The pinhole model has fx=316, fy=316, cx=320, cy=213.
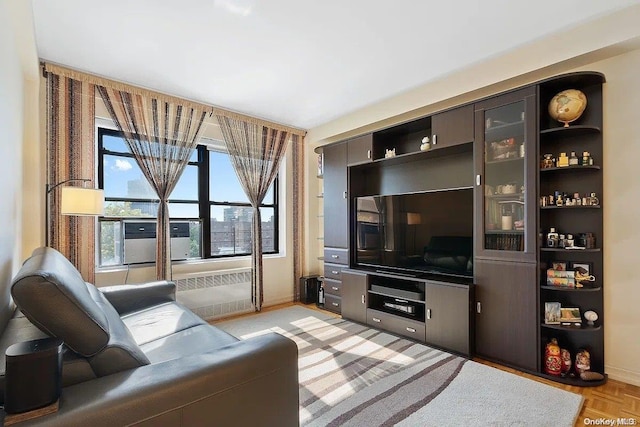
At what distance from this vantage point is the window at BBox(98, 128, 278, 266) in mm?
3334

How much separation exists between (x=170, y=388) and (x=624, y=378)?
3020mm

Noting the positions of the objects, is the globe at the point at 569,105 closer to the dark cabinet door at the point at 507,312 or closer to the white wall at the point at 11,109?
the dark cabinet door at the point at 507,312

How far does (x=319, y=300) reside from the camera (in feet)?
14.6

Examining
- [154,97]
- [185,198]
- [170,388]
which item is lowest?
[170,388]

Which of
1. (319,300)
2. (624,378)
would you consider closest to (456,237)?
(624,378)

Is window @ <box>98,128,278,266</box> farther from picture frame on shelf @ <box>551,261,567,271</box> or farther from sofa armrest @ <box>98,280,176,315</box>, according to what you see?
picture frame on shelf @ <box>551,261,567,271</box>

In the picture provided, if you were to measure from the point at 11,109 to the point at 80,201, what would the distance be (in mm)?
764

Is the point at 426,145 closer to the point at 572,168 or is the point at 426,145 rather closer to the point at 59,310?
the point at 572,168

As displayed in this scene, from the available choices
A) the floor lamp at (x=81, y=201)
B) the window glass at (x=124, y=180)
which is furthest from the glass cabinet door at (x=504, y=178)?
the window glass at (x=124, y=180)

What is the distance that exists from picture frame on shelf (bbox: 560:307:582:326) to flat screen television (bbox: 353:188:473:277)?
2.32 ft

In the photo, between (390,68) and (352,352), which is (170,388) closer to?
(352,352)

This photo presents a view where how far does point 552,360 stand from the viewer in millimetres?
2365

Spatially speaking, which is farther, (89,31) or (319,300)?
(319,300)

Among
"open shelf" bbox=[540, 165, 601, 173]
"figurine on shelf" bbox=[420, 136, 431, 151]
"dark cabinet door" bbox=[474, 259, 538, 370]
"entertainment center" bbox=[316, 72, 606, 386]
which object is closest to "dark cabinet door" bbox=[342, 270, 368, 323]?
"entertainment center" bbox=[316, 72, 606, 386]
